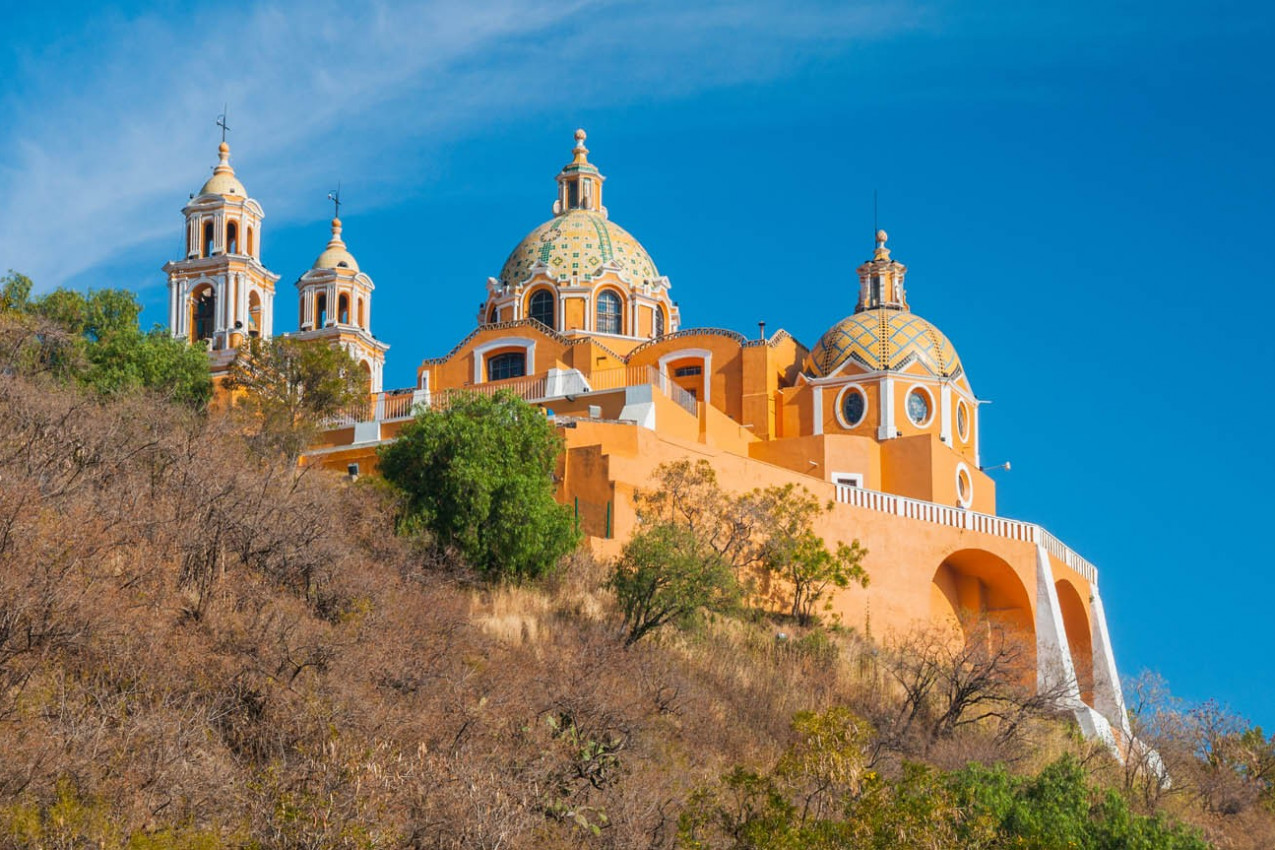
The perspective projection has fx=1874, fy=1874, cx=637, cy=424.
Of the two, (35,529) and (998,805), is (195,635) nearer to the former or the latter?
(35,529)

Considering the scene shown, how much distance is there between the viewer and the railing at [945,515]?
2914 cm

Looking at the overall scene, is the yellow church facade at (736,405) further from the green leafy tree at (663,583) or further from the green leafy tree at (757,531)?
the green leafy tree at (663,583)

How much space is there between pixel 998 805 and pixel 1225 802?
8049mm

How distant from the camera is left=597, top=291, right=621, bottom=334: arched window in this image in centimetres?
3791

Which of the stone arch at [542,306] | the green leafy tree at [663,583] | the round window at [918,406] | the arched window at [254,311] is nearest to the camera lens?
the green leafy tree at [663,583]

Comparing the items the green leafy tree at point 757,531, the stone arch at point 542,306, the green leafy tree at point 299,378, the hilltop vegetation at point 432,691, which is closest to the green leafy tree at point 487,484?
the hilltop vegetation at point 432,691

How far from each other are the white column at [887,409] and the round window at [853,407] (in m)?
0.36

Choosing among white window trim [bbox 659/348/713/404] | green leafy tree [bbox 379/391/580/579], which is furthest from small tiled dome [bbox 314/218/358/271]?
green leafy tree [bbox 379/391/580/579]

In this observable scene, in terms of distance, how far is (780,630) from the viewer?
87.1 ft

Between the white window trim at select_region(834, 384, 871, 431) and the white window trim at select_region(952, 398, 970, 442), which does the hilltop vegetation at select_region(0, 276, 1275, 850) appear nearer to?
the white window trim at select_region(834, 384, 871, 431)

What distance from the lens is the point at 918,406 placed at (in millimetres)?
34000

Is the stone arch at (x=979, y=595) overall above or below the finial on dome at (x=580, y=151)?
below

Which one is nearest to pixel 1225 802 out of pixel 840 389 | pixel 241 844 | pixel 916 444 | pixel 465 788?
pixel 916 444

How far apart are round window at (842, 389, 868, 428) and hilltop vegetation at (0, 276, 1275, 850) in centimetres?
587
